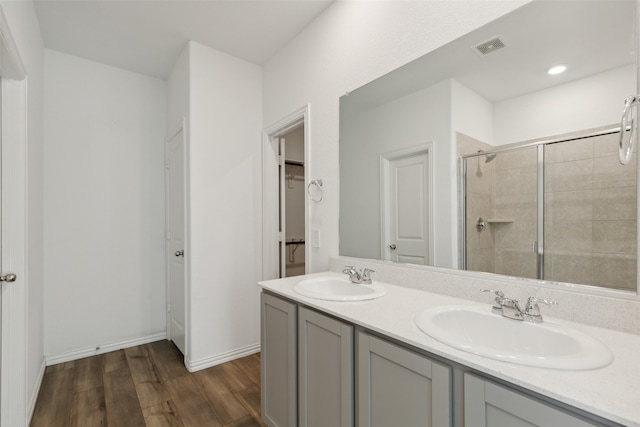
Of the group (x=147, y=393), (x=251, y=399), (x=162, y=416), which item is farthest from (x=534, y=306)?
(x=147, y=393)

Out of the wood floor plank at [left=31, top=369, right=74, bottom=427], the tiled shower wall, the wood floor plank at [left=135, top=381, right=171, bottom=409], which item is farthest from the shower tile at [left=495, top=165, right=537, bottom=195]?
the wood floor plank at [left=31, top=369, right=74, bottom=427]

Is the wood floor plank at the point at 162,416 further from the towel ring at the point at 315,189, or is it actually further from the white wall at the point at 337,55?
the towel ring at the point at 315,189

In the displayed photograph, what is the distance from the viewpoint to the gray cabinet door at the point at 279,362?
1474 millimetres

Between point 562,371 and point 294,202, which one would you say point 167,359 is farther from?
point 562,371

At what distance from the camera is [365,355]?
3.64 feet

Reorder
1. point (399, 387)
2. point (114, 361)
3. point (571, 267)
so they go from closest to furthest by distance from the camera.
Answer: point (399, 387) < point (571, 267) < point (114, 361)

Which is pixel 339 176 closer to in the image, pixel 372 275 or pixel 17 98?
pixel 372 275

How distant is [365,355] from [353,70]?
65.4 inches

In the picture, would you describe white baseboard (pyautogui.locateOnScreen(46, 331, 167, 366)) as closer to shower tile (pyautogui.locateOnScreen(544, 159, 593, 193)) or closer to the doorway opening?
the doorway opening

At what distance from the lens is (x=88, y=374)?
2410mm

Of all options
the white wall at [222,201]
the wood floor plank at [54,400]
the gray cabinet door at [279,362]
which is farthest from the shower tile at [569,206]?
the wood floor plank at [54,400]

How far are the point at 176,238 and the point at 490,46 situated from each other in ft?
8.95

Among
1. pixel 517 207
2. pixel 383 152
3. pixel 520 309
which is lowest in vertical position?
pixel 520 309

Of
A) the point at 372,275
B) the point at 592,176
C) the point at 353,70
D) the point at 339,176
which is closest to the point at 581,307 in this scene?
the point at 592,176
